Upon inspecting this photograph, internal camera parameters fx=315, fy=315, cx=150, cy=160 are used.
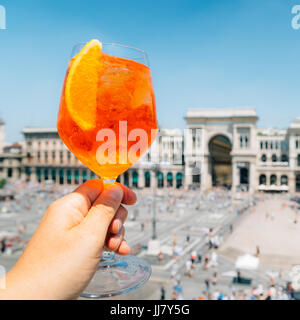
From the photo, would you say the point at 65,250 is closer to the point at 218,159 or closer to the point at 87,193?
the point at 87,193

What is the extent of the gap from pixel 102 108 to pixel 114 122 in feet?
0.25

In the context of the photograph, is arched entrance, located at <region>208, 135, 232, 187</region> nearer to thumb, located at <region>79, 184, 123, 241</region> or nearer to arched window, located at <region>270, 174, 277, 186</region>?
arched window, located at <region>270, 174, 277, 186</region>

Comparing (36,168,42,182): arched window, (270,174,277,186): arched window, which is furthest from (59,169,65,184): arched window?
(270,174,277,186): arched window

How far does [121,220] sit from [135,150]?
0.33 m

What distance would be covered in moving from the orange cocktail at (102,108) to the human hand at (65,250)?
0.59 feet

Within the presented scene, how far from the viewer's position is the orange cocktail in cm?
130

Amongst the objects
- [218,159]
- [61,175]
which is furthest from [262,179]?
[61,175]

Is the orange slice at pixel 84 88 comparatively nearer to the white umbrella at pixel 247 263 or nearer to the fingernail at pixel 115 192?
the fingernail at pixel 115 192

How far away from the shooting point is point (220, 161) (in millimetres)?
63125

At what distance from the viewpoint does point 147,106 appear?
145 cm

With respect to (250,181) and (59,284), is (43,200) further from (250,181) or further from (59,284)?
(59,284)

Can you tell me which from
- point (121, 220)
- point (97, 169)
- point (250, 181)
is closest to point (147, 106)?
point (97, 169)

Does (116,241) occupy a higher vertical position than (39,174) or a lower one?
higher

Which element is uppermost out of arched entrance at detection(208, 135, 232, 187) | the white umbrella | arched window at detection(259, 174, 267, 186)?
arched entrance at detection(208, 135, 232, 187)
